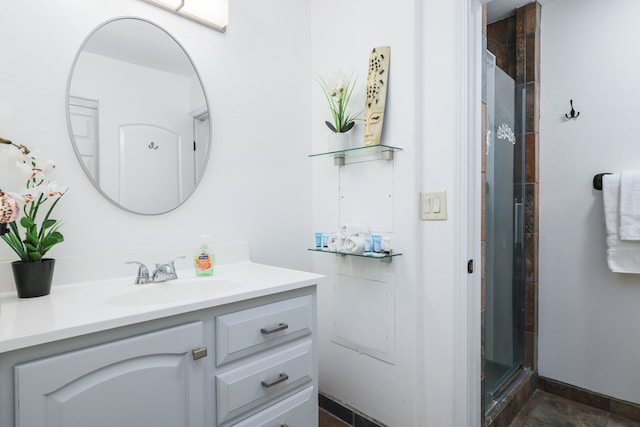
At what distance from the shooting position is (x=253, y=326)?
1038 mm

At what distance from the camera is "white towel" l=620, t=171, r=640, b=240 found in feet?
5.49

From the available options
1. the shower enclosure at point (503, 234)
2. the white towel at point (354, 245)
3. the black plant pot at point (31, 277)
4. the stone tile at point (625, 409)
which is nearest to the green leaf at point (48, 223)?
the black plant pot at point (31, 277)

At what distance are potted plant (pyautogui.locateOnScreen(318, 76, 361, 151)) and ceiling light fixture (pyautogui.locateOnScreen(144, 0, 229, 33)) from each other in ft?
1.82

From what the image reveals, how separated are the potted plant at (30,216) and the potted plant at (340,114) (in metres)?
1.10

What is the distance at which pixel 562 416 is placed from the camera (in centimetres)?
180

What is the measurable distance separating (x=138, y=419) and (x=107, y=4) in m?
1.37

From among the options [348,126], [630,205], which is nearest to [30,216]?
[348,126]

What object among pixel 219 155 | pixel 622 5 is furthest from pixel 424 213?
pixel 622 5

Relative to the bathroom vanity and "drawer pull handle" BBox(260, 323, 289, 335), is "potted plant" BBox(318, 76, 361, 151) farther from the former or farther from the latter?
"drawer pull handle" BBox(260, 323, 289, 335)

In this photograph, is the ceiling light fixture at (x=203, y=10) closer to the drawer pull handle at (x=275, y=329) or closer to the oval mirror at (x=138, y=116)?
the oval mirror at (x=138, y=116)

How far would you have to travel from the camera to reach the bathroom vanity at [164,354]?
702mm

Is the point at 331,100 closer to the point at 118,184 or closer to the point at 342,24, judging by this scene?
the point at 342,24

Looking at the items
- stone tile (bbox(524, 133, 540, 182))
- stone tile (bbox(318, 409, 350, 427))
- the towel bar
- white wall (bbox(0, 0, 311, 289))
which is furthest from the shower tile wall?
white wall (bbox(0, 0, 311, 289))

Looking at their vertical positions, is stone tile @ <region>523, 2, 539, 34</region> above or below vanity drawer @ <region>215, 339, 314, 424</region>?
above
